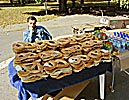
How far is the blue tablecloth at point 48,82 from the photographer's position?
9.48 feet

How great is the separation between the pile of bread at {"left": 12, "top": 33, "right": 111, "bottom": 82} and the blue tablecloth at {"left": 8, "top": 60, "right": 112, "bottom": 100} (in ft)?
0.22

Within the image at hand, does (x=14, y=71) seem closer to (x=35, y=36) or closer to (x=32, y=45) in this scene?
(x=32, y=45)

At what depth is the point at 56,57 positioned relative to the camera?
10.6 feet

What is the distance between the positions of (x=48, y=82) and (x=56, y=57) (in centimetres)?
44

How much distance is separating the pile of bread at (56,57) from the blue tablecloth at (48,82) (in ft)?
0.22

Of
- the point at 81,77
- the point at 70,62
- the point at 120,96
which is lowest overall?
the point at 120,96

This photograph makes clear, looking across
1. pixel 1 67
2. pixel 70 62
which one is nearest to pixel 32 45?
pixel 70 62

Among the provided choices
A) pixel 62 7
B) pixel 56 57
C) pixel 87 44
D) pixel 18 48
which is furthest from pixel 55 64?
pixel 62 7

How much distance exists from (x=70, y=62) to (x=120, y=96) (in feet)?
5.11

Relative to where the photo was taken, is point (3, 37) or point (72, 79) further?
point (3, 37)

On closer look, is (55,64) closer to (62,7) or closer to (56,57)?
(56,57)

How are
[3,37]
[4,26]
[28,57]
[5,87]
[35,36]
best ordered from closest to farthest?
[28,57] → [35,36] → [5,87] → [3,37] → [4,26]

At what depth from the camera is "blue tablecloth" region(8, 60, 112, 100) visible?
289cm

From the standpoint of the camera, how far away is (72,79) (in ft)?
10.4
